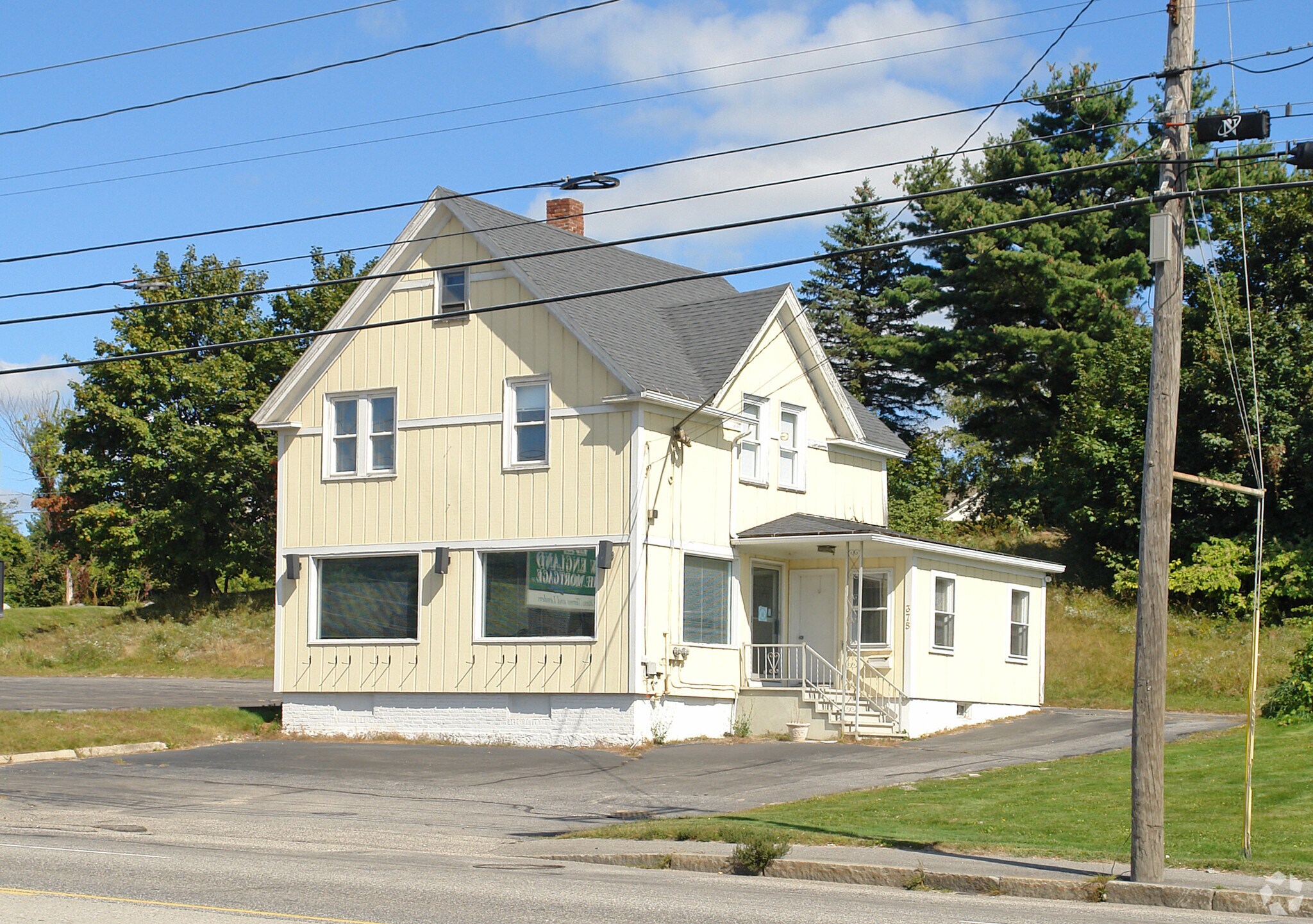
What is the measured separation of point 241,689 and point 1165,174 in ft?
98.5

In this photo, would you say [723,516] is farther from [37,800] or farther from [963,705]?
[37,800]

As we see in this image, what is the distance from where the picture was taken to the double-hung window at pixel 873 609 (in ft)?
88.4

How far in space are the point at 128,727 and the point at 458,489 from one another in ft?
23.5

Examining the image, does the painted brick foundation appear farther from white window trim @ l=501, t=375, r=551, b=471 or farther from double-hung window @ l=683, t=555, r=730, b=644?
white window trim @ l=501, t=375, r=551, b=471

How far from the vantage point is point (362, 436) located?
2844 centimetres

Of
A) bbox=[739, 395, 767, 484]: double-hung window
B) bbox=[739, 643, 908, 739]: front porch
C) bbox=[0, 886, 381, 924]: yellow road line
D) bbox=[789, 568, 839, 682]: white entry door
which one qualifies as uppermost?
bbox=[739, 395, 767, 484]: double-hung window

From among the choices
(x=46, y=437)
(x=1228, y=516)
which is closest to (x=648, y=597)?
(x=1228, y=516)

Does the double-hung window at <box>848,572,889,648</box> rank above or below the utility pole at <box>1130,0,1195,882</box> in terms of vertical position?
below

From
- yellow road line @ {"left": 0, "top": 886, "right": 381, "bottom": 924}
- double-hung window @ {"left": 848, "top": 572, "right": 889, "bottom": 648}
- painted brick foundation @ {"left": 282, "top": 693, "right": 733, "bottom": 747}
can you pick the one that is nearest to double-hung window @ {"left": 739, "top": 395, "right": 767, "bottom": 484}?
double-hung window @ {"left": 848, "top": 572, "right": 889, "bottom": 648}

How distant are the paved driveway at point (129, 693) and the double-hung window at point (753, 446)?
11.4 metres

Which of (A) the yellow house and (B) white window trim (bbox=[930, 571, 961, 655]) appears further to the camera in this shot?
(B) white window trim (bbox=[930, 571, 961, 655])

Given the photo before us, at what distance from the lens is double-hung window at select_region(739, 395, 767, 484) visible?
2808 cm

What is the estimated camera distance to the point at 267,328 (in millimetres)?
54656

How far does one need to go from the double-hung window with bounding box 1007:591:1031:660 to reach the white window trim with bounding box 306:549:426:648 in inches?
473
